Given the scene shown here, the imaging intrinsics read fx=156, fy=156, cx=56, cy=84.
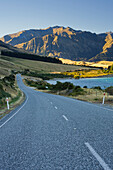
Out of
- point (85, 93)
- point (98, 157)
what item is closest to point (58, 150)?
point (98, 157)

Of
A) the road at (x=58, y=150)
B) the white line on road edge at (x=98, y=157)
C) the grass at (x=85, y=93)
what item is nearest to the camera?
the white line on road edge at (x=98, y=157)

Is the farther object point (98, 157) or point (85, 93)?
point (85, 93)

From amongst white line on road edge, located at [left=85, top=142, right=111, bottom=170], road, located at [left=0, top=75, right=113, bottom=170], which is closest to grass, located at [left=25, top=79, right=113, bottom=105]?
road, located at [left=0, top=75, right=113, bottom=170]

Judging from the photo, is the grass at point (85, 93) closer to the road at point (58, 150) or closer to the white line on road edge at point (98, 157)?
the road at point (58, 150)

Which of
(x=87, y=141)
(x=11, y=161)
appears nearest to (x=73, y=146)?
(x=87, y=141)

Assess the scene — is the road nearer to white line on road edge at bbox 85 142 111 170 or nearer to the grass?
white line on road edge at bbox 85 142 111 170

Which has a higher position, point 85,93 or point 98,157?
point 98,157

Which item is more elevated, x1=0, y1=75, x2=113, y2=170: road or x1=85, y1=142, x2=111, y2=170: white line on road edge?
x1=85, y1=142, x2=111, y2=170: white line on road edge

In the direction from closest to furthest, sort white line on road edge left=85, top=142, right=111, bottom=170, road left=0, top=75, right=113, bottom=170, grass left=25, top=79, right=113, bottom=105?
1. white line on road edge left=85, top=142, right=111, bottom=170
2. road left=0, top=75, right=113, bottom=170
3. grass left=25, top=79, right=113, bottom=105

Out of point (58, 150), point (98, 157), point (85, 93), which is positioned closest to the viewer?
point (98, 157)

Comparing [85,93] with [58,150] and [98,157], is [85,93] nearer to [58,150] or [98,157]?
[58,150]

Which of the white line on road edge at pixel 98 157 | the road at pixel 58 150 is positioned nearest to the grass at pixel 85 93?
the road at pixel 58 150

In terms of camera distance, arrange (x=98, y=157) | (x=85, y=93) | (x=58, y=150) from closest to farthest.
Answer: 1. (x=98, y=157)
2. (x=58, y=150)
3. (x=85, y=93)

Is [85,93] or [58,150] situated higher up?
[58,150]
